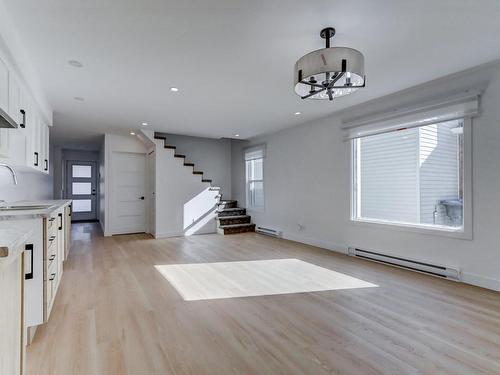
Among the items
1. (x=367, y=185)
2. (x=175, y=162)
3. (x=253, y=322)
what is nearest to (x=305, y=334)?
(x=253, y=322)

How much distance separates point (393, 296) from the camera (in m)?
2.74

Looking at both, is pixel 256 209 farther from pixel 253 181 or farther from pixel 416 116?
pixel 416 116

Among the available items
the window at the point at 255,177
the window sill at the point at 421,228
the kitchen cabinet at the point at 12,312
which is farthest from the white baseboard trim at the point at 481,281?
the window at the point at 255,177

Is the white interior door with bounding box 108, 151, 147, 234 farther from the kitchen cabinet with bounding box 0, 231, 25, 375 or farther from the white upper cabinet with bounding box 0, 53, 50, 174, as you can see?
the kitchen cabinet with bounding box 0, 231, 25, 375

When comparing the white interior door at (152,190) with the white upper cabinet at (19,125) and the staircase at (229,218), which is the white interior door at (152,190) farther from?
the white upper cabinet at (19,125)

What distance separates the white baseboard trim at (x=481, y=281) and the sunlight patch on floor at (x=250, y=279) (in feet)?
3.52

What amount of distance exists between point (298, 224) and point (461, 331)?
3.56 m

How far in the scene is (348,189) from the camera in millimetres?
4480

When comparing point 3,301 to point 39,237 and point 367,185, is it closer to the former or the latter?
point 39,237

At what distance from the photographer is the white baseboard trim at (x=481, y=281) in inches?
112

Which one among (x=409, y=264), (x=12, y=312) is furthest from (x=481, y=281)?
(x=12, y=312)

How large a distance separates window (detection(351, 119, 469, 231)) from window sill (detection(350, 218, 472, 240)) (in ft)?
0.15

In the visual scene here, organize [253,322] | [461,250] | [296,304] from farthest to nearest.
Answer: [461,250] → [296,304] → [253,322]

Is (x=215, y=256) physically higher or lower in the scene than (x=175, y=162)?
lower
